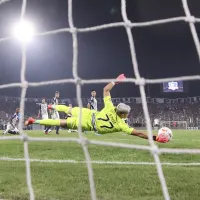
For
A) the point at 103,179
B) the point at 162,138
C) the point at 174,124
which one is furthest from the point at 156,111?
the point at 103,179

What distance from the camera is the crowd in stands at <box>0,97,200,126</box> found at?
2853cm

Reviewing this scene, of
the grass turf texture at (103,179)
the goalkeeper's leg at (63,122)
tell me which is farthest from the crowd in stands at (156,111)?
the grass turf texture at (103,179)

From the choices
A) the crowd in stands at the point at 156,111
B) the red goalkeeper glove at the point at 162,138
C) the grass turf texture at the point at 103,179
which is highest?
the crowd in stands at the point at 156,111

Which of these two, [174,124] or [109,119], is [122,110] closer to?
[109,119]

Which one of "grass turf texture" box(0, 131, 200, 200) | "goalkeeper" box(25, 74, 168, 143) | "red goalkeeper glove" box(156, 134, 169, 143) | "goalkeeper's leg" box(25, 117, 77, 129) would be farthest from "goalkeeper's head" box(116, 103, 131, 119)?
"goalkeeper's leg" box(25, 117, 77, 129)

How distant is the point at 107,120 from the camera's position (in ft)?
17.7

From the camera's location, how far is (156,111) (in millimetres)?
31016

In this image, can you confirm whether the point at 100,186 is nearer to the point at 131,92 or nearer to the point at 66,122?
the point at 66,122

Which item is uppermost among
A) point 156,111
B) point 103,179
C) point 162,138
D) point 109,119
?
point 156,111

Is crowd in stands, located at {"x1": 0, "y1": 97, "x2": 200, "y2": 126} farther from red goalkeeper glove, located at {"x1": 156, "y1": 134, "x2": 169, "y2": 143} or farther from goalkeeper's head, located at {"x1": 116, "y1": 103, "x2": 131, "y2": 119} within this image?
red goalkeeper glove, located at {"x1": 156, "y1": 134, "x2": 169, "y2": 143}

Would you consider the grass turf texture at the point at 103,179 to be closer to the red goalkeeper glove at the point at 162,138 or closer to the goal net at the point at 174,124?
the red goalkeeper glove at the point at 162,138

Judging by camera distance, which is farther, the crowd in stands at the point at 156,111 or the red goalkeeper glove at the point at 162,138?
the crowd in stands at the point at 156,111

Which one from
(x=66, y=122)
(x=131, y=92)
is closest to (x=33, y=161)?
(x=66, y=122)

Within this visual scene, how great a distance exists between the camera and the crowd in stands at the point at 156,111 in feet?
93.6
